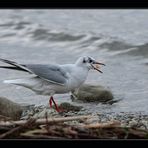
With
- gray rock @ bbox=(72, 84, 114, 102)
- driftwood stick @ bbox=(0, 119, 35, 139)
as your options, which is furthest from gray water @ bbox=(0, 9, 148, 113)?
driftwood stick @ bbox=(0, 119, 35, 139)

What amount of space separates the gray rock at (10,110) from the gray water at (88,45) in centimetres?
100

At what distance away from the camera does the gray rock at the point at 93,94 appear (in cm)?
871

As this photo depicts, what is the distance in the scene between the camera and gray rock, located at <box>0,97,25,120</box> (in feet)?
24.4

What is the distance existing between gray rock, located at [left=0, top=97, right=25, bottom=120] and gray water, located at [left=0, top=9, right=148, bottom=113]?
1.00 m

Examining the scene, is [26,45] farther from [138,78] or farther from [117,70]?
[138,78]

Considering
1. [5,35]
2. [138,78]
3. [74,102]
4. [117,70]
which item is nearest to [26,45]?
[5,35]

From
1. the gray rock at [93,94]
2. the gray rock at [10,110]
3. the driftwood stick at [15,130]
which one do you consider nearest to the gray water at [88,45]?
the gray rock at [93,94]

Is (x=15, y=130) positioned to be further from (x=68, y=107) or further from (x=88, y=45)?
(x=88, y=45)

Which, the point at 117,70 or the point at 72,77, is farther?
the point at 117,70

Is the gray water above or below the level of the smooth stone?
above

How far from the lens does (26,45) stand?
1348 centimetres

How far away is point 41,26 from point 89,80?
5.37 meters

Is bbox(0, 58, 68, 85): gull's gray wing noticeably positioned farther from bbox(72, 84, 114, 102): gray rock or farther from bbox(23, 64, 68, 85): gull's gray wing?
bbox(72, 84, 114, 102): gray rock
